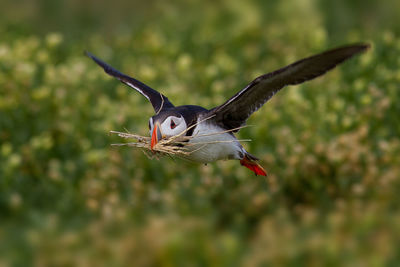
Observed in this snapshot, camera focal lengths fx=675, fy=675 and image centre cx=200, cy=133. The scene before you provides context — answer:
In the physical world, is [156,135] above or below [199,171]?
below

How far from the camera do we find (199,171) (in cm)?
617

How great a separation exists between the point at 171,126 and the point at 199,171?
8.60ft

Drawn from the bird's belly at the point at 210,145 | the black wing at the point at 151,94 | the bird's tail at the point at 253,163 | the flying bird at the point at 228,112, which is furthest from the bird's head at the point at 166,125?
the bird's tail at the point at 253,163

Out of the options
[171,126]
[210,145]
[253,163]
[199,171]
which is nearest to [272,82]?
[210,145]

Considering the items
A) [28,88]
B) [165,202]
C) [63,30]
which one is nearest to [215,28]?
[63,30]

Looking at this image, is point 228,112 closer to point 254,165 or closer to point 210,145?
point 210,145

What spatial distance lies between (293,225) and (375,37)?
451 cm

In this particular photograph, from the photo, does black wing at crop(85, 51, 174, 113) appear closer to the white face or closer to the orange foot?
the white face

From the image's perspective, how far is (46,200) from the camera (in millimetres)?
5984

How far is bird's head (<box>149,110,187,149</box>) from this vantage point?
138 inches

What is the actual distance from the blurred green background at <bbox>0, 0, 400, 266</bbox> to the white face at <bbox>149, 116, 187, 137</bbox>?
4.03ft

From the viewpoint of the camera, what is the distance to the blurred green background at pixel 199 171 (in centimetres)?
468

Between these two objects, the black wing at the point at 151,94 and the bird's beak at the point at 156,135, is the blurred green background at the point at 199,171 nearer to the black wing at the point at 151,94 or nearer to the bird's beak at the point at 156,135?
the black wing at the point at 151,94

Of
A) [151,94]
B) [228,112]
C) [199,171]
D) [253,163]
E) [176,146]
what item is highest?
[199,171]
